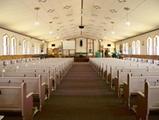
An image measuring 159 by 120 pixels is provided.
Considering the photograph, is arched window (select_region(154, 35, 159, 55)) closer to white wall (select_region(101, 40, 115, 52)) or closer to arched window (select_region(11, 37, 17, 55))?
arched window (select_region(11, 37, 17, 55))

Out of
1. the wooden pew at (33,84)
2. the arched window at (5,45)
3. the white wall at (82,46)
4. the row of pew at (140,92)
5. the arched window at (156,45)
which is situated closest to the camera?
the row of pew at (140,92)

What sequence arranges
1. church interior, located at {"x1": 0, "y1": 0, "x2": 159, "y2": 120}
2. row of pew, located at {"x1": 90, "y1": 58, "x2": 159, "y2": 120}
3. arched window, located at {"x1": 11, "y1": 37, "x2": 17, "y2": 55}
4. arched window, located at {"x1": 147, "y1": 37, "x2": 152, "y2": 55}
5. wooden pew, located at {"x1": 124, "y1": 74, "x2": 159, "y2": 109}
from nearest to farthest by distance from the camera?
row of pew, located at {"x1": 90, "y1": 58, "x2": 159, "y2": 120} < church interior, located at {"x1": 0, "y1": 0, "x2": 159, "y2": 120} < wooden pew, located at {"x1": 124, "y1": 74, "x2": 159, "y2": 109} < arched window, located at {"x1": 11, "y1": 37, "x2": 17, "y2": 55} < arched window, located at {"x1": 147, "y1": 37, "x2": 152, "y2": 55}

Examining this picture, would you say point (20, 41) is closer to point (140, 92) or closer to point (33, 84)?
point (33, 84)

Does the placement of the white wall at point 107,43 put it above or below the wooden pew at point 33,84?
above

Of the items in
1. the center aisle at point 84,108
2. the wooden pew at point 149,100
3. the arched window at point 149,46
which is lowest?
the center aisle at point 84,108

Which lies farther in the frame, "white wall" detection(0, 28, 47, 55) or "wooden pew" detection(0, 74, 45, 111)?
"white wall" detection(0, 28, 47, 55)

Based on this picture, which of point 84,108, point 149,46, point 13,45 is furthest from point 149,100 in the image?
point 13,45

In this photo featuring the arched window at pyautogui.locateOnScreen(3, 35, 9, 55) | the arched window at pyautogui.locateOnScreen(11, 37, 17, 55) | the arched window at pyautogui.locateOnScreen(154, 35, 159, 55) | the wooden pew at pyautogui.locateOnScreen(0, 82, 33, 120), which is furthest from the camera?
the arched window at pyautogui.locateOnScreen(11, 37, 17, 55)

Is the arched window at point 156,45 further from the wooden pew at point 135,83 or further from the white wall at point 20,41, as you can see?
the wooden pew at point 135,83

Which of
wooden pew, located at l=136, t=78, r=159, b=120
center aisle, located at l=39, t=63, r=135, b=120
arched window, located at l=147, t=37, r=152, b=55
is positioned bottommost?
center aisle, located at l=39, t=63, r=135, b=120

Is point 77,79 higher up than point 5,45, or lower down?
lower down

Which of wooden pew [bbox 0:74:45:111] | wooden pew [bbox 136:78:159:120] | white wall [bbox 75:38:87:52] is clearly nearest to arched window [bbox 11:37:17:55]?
wooden pew [bbox 0:74:45:111]

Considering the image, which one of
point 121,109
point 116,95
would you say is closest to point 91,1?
point 116,95

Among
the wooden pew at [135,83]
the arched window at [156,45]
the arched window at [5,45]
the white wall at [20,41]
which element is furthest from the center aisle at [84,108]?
the arched window at [156,45]
